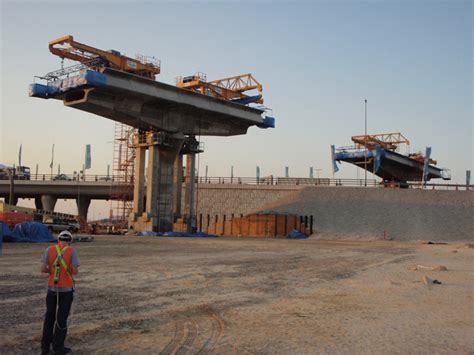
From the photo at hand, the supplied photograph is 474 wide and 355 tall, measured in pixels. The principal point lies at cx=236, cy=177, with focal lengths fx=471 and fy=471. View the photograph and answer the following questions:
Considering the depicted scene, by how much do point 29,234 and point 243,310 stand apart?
74.6ft

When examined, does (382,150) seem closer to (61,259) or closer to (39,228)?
(39,228)

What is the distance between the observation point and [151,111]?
46875 mm

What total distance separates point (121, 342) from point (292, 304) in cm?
497

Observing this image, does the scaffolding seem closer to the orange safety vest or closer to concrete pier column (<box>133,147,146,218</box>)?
concrete pier column (<box>133,147,146,218</box>)

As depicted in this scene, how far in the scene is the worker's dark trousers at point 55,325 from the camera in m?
6.65

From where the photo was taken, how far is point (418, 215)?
2076 inches

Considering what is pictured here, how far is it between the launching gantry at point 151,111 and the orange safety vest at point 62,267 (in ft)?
111

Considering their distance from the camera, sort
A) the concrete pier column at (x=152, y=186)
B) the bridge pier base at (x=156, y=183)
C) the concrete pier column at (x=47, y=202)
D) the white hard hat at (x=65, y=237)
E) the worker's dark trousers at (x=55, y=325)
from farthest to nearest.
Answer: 1. the concrete pier column at (x=47, y=202)
2. the bridge pier base at (x=156, y=183)
3. the concrete pier column at (x=152, y=186)
4. the white hard hat at (x=65, y=237)
5. the worker's dark trousers at (x=55, y=325)

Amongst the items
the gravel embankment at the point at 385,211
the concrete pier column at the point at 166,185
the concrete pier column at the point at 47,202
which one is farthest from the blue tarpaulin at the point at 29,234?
the concrete pier column at the point at 47,202

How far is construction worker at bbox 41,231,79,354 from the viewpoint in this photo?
262 inches

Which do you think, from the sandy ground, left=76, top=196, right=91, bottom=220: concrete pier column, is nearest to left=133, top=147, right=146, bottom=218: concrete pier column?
left=76, top=196, right=91, bottom=220: concrete pier column

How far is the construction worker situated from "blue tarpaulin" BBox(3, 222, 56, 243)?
24.2 m

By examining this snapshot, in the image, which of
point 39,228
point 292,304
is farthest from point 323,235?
point 292,304

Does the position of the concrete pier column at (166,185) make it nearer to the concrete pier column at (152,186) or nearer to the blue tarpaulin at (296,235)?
the concrete pier column at (152,186)
